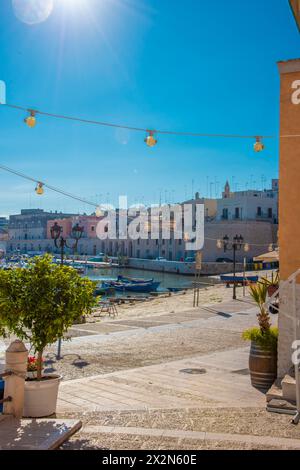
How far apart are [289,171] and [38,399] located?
5646 millimetres

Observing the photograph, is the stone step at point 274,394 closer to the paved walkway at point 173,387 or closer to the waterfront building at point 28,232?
the paved walkway at point 173,387

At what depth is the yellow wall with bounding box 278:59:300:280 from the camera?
327 inches

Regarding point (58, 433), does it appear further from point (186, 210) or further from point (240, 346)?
point (186, 210)

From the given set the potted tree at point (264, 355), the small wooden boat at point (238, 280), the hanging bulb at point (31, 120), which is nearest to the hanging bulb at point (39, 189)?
the hanging bulb at point (31, 120)

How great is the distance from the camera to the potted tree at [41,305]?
668 centimetres

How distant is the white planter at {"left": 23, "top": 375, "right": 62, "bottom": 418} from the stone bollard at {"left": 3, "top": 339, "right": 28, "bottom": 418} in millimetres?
171

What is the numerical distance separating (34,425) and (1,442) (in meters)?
0.73

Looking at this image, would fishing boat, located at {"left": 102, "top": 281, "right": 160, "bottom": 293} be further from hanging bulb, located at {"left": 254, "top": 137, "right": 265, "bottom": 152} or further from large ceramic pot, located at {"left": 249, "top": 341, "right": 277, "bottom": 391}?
large ceramic pot, located at {"left": 249, "top": 341, "right": 277, "bottom": 391}

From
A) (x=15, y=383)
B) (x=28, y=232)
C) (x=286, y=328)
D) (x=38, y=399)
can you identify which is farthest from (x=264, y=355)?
(x=28, y=232)

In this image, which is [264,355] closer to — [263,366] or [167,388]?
[263,366]

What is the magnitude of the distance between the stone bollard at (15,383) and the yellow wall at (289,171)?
4.60 m

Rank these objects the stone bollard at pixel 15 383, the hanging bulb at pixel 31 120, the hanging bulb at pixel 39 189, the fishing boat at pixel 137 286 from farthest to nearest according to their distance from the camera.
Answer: the fishing boat at pixel 137 286 < the hanging bulb at pixel 39 189 < the hanging bulb at pixel 31 120 < the stone bollard at pixel 15 383

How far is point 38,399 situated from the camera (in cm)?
689
